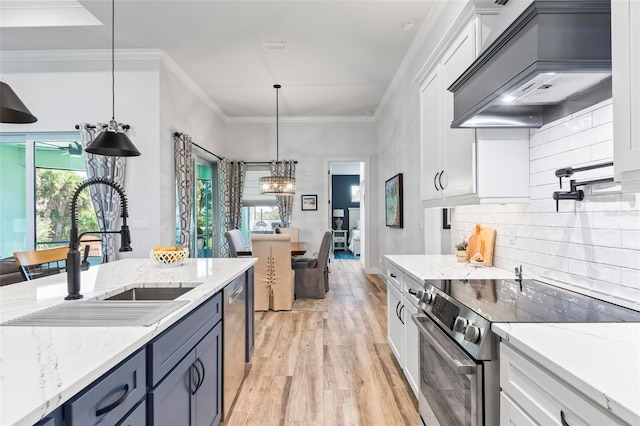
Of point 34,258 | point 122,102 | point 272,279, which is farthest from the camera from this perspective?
point 272,279

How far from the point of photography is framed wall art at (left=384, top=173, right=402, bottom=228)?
4527mm

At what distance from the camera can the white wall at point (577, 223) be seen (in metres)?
1.29

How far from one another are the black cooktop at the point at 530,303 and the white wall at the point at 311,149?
16.2 ft

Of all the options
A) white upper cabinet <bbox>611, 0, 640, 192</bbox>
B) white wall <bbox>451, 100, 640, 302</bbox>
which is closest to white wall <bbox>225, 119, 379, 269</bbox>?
white wall <bbox>451, 100, 640, 302</bbox>

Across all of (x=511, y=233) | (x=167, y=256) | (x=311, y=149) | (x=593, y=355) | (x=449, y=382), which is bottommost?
(x=449, y=382)

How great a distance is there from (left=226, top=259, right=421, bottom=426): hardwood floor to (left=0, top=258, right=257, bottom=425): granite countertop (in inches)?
40.6

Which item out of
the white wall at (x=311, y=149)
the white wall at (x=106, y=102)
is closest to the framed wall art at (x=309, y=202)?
the white wall at (x=311, y=149)

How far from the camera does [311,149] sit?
662cm

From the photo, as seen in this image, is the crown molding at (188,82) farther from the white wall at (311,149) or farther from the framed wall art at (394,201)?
the framed wall art at (394,201)

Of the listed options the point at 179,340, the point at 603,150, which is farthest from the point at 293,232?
the point at 603,150

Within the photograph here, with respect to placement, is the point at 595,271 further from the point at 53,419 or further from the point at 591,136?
the point at 53,419

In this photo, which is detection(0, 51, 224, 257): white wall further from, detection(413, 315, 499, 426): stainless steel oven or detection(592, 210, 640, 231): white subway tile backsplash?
detection(592, 210, 640, 231): white subway tile backsplash

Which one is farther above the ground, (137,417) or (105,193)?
(105,193)

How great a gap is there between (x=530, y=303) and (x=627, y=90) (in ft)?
2.79
